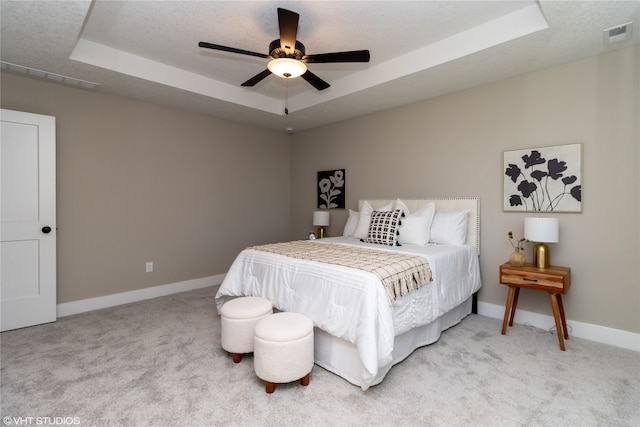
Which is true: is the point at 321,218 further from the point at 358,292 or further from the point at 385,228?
the point at 358,292

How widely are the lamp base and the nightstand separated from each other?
47mm

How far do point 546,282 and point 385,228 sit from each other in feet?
4.95

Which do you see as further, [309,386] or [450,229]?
[450,229]

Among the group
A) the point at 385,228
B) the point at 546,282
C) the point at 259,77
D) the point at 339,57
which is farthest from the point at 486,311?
the point at 259,77

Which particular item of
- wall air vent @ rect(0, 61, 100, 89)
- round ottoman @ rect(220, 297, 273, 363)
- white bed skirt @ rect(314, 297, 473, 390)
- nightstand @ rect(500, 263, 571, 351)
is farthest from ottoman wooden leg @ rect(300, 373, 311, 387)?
wall air vent @ rect(0, 61, 100, 89)

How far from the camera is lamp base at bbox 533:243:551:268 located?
2795 mm

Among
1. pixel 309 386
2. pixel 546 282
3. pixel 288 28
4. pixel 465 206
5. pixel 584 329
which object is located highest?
pixel 288 28

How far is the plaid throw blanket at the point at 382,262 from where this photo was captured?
2180mm

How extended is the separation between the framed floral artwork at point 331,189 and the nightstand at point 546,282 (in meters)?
2.56

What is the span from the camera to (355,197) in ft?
15.5

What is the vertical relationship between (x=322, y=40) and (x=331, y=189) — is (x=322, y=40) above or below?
above

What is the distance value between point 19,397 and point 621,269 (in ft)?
14.7

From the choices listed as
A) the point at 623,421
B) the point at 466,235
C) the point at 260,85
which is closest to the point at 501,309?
the point at 466,235

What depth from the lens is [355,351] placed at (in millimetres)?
2098
